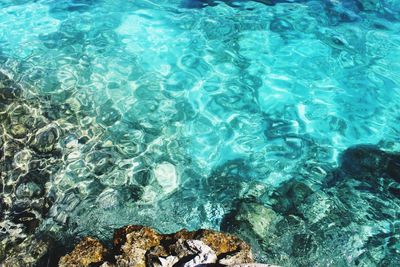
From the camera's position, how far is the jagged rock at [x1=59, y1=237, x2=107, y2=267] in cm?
393

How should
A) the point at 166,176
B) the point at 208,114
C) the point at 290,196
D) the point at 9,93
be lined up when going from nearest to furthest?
the point at 290,196 → the point at 166,176 → the point at 9,93 → the point at 208,114

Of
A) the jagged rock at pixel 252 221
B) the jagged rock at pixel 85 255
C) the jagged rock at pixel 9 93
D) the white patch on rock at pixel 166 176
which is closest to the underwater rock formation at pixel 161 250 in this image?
the jagged rock at pixel 85 255

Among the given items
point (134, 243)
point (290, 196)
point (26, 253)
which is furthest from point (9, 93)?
point (290, 196)

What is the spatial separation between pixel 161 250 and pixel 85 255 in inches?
33.3

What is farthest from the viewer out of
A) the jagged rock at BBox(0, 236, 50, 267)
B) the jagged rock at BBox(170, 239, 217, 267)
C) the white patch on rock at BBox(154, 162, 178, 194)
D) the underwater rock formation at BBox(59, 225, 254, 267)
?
the white patch on rock at BBox(154, 162, 178, 194)

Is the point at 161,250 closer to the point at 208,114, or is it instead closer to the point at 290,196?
the point at 290,196

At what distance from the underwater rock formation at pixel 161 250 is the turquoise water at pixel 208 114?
0.98m

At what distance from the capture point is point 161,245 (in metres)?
3.97

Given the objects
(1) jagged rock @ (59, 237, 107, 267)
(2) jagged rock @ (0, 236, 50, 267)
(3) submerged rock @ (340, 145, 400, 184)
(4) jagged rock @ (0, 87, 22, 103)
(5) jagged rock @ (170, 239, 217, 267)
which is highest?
(5) jagged rock @ (170, 239, 217, 267)

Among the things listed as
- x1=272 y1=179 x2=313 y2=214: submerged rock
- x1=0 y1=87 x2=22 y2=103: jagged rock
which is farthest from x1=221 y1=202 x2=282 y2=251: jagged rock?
x1=0 y1=87 x2=22 y2=103: jagged rock

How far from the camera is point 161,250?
12.7ft

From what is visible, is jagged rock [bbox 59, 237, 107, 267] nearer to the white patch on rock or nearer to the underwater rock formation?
the underwater rock formation

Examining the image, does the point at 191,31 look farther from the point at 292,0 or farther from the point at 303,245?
the point at 303,245

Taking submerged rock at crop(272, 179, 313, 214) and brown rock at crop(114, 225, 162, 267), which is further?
submerged rock at crop(272, 179, 313, 214)
